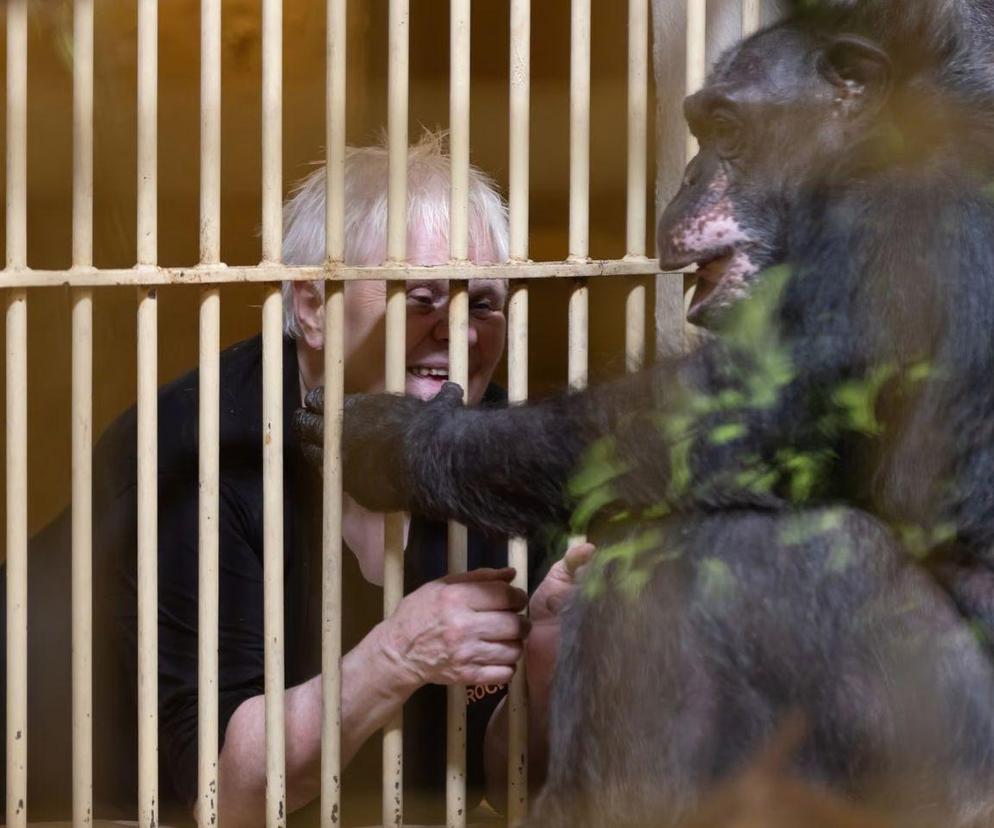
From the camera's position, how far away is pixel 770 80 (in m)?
1.54

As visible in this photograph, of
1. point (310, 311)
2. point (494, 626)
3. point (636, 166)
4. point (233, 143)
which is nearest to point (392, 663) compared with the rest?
point (494, 626)

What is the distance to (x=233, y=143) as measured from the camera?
7.15ft

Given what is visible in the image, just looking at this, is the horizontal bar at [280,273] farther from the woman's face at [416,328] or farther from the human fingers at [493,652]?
the human fingers at [493,652]

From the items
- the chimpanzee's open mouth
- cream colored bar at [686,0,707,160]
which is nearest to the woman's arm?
the chimpanzee's open mouth

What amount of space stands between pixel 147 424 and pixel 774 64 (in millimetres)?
721

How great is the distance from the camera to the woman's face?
169 cm

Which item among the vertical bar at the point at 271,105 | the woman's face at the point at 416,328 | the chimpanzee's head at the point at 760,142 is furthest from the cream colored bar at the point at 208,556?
the chimpanzee's head at the point at 760,142

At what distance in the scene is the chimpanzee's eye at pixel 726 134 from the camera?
1546 mm

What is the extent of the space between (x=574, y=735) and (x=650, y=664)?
11 centimetres

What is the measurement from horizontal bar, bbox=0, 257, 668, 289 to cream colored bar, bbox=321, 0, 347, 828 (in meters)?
0.03

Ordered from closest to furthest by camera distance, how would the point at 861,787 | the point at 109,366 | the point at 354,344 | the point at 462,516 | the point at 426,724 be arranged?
the point at 861,787, the point at 462,516, the point at 354,344, the point at 426,724, the point at 109,366

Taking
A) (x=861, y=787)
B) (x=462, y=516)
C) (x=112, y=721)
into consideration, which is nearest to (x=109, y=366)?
(x=112, y=721)

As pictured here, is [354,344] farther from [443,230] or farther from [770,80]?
[770,80]

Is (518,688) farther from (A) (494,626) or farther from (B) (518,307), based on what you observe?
(B) (518,307)
